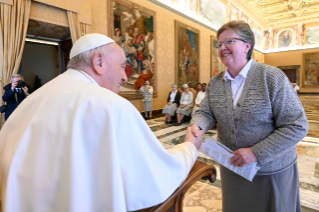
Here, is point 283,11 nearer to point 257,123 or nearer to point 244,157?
point 257,123

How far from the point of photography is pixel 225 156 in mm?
1463

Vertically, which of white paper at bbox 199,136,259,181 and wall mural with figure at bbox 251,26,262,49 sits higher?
wall mural with figure at bbox 251,26,262,49

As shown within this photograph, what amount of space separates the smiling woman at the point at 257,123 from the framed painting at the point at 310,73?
24151 mm

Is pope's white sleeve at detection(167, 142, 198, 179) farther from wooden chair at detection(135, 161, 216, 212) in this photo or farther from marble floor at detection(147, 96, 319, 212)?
marble floor at detection(147, 96, 319, 212)

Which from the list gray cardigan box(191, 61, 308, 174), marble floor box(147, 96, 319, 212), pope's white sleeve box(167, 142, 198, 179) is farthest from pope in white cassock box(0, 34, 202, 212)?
marble floor box(147, 96, 319, 212)

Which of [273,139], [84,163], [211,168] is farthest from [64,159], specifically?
[273,139]

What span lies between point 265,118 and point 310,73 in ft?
80.2

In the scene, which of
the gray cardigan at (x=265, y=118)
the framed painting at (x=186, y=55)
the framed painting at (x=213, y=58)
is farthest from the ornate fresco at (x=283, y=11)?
the gray cardigan at (x=265, y=118)

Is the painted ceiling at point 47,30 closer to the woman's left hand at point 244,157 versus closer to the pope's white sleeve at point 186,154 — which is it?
the pope's white sleeve at point 186,154

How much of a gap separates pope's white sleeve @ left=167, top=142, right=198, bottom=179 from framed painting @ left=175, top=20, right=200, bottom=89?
10090mm

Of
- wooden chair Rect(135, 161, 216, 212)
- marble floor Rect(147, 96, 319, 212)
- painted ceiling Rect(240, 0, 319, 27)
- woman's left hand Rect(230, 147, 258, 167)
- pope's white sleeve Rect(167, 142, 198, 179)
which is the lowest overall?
marble floor Rect(147, 96, 319, 212)

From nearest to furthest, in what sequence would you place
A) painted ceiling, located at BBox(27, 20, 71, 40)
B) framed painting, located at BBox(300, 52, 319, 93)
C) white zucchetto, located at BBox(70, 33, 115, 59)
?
white zucchetto, located at BBox(70, 33, 115, 59)
painted ceiling, located at BBox(27, 20, 71, 40)
framed painting, located at BBox(300, 52, 319, 93)

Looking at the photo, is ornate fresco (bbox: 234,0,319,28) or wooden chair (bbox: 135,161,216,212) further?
ornate fresco (bbox: 234,0,319,28)

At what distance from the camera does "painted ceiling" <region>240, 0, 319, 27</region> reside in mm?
16859
